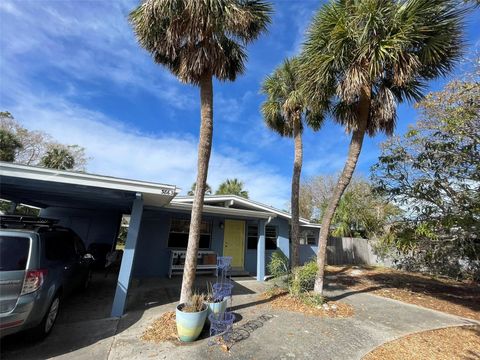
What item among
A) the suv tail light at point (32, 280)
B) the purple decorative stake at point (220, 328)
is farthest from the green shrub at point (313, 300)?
the suv tail light at point (32, 280)

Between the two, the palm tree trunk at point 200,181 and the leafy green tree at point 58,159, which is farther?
the leafy green tree at point 58,159

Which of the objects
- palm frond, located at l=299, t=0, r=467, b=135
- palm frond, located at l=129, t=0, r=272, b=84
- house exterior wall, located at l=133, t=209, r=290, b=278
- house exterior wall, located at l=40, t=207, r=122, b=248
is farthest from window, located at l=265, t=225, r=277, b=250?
palm frond, located at l=129, t=0, r=272, b=84

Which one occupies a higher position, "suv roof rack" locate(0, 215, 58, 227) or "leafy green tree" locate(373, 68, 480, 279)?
"leafy green tree" locate(373, 68, 480, 279)

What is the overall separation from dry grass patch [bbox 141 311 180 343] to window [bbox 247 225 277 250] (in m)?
7.65

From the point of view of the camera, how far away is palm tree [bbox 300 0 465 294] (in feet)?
21.6

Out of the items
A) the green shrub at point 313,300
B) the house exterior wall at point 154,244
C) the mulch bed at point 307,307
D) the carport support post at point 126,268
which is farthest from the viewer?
the house exterior wall at point 154,244

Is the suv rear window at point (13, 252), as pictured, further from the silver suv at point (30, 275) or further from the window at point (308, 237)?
the window at point (308, 237)

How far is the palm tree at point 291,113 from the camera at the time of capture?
33.4 feet

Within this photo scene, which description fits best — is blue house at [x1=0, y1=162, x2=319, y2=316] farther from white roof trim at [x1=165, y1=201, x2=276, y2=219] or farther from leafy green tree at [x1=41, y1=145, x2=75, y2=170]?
leafy green tree at [x1=41, y1=145, x2=75, y2=170]

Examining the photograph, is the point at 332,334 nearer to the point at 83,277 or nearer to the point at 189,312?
the point at 189,312

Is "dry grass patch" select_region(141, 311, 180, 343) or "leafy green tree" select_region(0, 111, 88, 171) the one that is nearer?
"dry grass patch" select_region(141, 311, 180, 343)

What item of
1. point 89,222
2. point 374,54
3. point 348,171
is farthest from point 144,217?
point 374,54

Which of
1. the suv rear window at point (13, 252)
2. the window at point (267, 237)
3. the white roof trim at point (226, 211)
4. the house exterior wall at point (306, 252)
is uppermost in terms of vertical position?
the white roof trim at point (226, 211)

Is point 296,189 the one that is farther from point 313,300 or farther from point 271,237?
point 271,237
